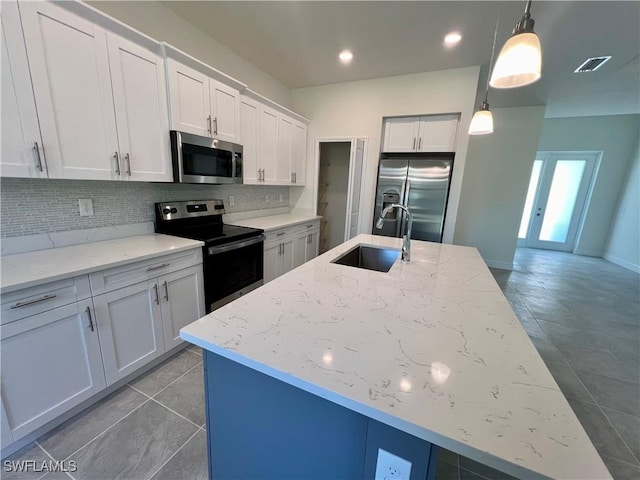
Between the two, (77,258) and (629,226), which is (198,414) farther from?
(629,226)

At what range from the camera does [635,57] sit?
2756mm

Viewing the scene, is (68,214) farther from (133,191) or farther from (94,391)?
(94,391)

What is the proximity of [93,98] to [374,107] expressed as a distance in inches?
125

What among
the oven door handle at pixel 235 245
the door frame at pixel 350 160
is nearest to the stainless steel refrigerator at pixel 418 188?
the door frame at pixel 350 160

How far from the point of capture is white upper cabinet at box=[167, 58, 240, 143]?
2.03 meters

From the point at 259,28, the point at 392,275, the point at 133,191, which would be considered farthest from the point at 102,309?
the point at 259,28

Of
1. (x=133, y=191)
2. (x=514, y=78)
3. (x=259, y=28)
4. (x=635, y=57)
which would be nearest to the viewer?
(x=514, y=78)

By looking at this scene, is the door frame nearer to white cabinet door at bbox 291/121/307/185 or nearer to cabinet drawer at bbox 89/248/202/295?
white cabinet door at bbox 291/121/307/185

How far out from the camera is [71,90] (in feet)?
4.90

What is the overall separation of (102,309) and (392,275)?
5.70 ft

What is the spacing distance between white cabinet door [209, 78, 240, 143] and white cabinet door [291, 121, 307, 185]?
1193mm

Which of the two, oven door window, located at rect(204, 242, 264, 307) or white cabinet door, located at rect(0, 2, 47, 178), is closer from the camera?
white cabinet door, located at rect(0, 2, 47, 178)

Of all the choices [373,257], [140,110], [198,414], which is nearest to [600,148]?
[373,257]

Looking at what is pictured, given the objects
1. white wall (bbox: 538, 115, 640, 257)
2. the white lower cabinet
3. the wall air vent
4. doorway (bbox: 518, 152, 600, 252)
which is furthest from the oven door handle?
white wall (bbox: 538, 115, 640, 257)
